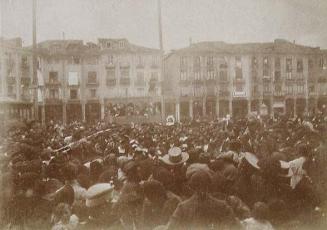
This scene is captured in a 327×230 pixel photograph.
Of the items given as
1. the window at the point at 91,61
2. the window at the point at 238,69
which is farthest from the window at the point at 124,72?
the window at the point at 238,69

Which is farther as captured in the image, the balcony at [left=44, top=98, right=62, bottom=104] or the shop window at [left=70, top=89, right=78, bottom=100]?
the shop window at [left=70, top=89, right=78, bottom=100]

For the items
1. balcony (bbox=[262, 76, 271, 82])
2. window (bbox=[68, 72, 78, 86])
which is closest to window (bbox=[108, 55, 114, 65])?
window (bbox=[68, 72, 78, 86])

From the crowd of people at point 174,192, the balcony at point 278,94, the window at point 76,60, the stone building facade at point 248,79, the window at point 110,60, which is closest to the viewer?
the crowd of people at point 174,192

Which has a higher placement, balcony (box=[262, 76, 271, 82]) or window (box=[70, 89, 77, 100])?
balcony (box=[262, 76, 271, 82])

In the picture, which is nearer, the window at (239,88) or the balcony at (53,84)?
the window at (239,88)

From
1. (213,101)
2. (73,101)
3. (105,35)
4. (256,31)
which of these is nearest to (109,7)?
(105,35)

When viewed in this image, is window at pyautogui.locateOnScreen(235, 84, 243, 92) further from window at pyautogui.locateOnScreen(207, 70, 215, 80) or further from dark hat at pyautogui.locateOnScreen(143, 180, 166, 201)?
dark hat at pyautogui.locateOnScreen(143, 180, 166, 201)

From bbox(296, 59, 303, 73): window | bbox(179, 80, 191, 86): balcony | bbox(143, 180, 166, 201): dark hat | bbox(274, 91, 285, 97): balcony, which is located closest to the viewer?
bbox(143, 180, 166, 201): dark hat

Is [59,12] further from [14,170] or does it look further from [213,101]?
[213,101]

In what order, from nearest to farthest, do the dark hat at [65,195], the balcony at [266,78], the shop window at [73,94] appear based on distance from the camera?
the dark hat at [65,195]
the balcony at [266,78]
the shop window at [73,94]

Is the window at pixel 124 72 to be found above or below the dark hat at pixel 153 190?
above

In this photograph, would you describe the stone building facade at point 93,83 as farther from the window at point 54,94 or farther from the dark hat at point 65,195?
the dark hat at point 65,195
